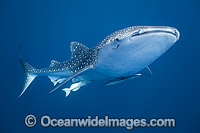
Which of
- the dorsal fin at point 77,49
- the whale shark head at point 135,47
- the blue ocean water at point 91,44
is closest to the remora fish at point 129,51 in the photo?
the whale shark head at point 135,47

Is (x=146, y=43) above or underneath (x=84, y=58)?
underneath

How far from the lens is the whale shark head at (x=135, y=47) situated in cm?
245

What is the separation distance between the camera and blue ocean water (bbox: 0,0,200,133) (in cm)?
1280

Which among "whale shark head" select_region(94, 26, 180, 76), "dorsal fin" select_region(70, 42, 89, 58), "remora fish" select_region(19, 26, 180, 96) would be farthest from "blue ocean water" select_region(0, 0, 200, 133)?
"whale shark head" select_region(94, 26, 180, 76)

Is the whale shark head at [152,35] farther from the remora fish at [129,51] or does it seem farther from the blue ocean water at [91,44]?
the blue ocean water at [91,44]

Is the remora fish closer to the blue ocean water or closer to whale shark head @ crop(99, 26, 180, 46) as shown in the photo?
whale shark head @ crop(99, 26, 180, 46)

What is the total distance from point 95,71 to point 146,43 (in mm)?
1787

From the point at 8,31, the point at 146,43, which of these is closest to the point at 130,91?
the point at 146,43

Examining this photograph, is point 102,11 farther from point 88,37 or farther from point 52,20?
point 52,20

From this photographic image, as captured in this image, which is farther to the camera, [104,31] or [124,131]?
[104,31]

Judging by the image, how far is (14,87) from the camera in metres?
13.5

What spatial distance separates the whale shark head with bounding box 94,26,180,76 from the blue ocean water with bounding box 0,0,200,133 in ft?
28.8

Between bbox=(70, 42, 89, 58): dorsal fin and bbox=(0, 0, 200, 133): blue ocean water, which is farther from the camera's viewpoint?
bbox=(0, 0, 200, 133): blue ocean water

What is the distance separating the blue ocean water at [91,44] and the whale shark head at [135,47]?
8.78 metres
